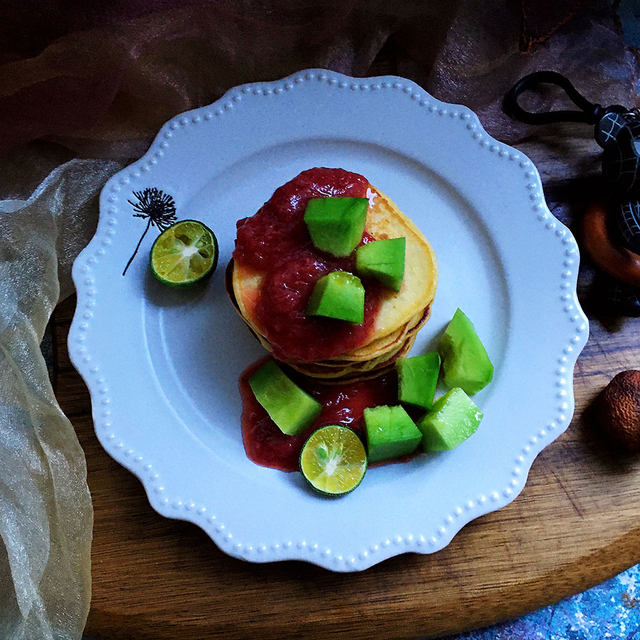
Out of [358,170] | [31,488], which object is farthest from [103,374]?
[358,170]

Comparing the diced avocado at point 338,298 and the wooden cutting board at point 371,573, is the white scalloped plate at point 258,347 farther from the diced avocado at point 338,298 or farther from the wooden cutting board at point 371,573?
the diced avocado at point 338,298

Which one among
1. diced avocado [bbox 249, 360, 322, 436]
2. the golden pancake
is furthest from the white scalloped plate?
the golden pancake

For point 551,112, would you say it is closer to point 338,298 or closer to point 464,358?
point 464,358

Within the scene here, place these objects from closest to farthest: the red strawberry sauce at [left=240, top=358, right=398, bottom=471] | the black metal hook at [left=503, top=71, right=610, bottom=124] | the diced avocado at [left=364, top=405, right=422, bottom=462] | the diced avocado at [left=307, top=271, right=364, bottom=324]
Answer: the diced avocado at [left=307, top=271, right=364, bottom=324] → the diced avocado at [left=364, top=405, right=422, bottom=462] → the red strawberry sauce at [left=240, top=358, right=398, bottom=471] → the black metal hook at [left=503, top=71, right=610, bottom=124]

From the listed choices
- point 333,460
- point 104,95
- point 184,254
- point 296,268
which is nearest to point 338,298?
point 296,268

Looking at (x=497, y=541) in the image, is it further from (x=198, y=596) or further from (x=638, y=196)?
(x=638, y=196)

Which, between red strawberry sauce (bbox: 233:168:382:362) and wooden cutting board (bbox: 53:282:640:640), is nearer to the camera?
red strawberry sauce (bbox: 233:168:382:362)

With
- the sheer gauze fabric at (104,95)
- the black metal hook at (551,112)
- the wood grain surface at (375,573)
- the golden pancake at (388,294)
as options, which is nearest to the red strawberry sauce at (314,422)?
the golden pancake at (388,294)

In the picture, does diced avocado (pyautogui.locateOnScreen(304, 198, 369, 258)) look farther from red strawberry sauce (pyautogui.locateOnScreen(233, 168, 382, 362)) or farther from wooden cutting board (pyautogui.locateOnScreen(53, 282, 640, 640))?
wooden cutting board (pyautogui.locateOnScreen(53, 282, 640, 640))
